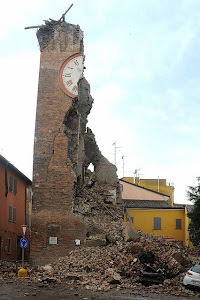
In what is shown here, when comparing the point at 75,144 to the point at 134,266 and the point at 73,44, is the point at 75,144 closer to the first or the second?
the point at 73,44

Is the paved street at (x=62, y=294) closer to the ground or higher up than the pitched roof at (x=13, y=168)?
closer to the ground

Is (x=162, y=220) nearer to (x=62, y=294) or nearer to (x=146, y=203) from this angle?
(x=146, y=203)

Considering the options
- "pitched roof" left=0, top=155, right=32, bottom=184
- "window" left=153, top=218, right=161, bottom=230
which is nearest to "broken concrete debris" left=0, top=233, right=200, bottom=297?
"pitched roof" left=0, top=155, right=32, bottom=184

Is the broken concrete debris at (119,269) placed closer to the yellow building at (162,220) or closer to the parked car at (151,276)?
the parked car at (151,276)

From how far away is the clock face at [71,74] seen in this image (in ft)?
78.0

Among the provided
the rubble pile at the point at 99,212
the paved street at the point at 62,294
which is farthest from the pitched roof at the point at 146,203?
the paved street at the point at 62,294

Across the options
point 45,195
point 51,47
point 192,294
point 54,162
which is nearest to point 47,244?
point 45,195

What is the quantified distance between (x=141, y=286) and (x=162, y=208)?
2205 centimetres

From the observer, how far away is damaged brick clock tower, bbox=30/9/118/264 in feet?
72.1

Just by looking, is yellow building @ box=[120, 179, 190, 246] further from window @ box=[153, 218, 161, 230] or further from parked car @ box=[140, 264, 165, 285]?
parked car @ box=[140, 264, 165, 285]

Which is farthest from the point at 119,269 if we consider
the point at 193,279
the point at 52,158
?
the point at 52,158

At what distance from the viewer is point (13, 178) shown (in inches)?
1223

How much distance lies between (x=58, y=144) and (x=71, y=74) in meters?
3.92

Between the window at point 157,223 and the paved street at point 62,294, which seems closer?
the paved street at point 62,294
